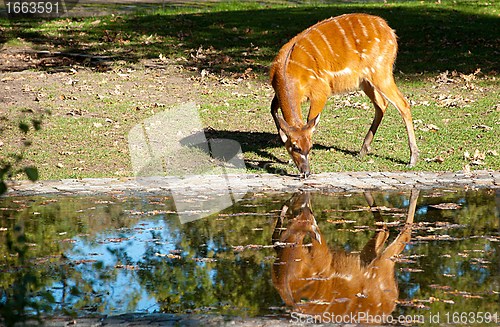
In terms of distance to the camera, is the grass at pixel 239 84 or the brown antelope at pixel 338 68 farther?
the grass at pixel 239 84

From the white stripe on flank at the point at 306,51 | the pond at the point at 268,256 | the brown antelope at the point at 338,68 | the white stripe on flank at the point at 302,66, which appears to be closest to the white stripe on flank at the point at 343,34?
the brown antelope at the point at 338,68

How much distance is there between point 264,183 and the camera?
10.3 m

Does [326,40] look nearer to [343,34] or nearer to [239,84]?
[343,34]

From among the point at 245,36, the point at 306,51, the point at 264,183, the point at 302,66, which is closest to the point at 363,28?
the point at 306,51

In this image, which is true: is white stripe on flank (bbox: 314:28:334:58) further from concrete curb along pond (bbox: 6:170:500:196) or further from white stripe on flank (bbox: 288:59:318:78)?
concrete curb along pond (bbox: 6:170:500:196)

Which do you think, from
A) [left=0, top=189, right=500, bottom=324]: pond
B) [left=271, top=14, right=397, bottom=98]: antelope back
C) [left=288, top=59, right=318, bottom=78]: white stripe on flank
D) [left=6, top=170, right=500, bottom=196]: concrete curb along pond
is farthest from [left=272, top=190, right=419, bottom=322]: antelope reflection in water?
[left=288, top=59, right=318, bottom=78]: white stripe on flank

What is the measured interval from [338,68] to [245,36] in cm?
977

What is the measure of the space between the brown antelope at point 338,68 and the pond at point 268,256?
66.9 inches

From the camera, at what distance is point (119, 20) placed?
2219 cm

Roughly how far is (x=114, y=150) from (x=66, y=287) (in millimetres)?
5752

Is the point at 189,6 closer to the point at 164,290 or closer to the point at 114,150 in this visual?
the point at 114,150

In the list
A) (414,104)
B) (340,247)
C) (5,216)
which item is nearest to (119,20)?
(414,104)

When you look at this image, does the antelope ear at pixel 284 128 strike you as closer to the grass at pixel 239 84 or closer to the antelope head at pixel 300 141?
the antelope head at pixel 300 141

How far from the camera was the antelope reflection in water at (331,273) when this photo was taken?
599 centimetres
